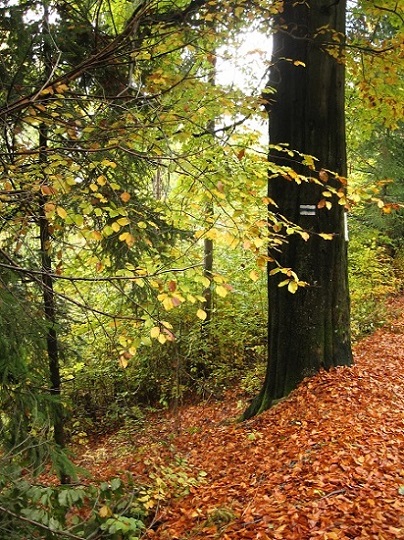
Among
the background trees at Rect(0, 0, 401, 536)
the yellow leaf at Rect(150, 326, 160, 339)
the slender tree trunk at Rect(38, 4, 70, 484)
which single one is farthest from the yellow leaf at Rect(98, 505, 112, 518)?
the yellow leaf at Rect(150, 326, 160, 339)

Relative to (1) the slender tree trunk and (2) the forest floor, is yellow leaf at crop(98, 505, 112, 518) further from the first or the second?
(1) the slender tree trunk

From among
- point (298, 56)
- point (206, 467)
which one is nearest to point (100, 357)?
point (206, 467)

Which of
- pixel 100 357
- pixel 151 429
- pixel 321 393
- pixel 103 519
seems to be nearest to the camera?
pixel 103 519

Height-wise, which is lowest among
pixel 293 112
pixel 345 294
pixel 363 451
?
pixel 363 451

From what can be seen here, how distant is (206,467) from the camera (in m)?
4.97

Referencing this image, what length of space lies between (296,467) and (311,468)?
158 mm

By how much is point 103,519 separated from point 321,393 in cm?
271

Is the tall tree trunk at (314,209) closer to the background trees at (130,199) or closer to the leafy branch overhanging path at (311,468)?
the background trees at (130,199)

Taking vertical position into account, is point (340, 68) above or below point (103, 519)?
above

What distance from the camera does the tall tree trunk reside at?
5.52 meters

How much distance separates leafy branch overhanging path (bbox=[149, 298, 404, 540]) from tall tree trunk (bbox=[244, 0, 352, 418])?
0.35 m

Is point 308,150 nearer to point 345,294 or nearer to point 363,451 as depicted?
point 345,294

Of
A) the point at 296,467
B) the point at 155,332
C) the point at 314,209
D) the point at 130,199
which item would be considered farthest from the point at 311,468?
the point at 130,199

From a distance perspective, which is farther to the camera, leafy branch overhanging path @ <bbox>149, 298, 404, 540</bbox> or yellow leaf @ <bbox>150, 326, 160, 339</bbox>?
leafy branch overhanging path @ <bbox>149, 298, 404, 540</bbox>
